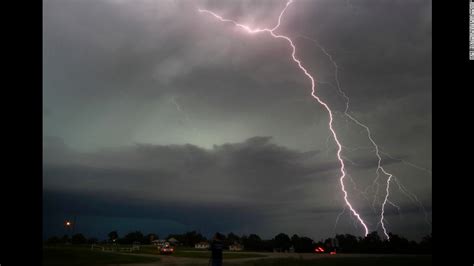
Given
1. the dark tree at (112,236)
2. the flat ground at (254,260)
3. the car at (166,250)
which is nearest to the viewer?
the flat ground at (254,260)

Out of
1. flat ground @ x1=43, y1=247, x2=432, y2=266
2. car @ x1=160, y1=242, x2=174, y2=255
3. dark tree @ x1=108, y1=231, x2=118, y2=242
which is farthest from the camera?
dark tree @ x1=108, y1=231, x2=118, y2=242

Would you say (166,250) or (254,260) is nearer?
(254,260)

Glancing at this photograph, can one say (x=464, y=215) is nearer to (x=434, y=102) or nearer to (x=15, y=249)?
(x=434, y=102)

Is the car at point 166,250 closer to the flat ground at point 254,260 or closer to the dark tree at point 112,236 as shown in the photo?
the flat ground at point 254,260

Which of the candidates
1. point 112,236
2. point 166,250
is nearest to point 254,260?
point 166,250

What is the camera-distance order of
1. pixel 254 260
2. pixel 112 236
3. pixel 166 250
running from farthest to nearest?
pixel 112 236
pixel 166 250
pixel 254 260

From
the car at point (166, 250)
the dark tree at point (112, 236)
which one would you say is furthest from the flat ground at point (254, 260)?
the dark tree at point (112, 236)

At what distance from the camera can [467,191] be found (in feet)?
38.0

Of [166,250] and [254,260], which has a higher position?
[254,260]

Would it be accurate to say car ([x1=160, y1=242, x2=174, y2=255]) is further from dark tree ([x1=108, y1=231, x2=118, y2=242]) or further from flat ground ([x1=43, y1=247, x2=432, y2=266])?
dark tree ([x1=108, y1=231, x2=118, y2=242])

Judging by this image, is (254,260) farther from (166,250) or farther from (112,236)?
(112,236)

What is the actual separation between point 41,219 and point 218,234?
14.5 feet

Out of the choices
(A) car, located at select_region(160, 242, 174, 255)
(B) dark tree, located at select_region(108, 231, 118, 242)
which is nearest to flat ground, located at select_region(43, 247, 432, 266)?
(A) car, located at select_region(160, 242, 174, 255)

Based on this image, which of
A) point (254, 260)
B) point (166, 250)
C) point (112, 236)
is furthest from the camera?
point (112, 236)
